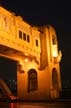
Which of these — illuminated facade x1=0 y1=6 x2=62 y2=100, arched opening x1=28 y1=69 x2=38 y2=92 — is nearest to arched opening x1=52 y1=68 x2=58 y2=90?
illuminated facade x1=0 y1=6 x2=62 y2=100

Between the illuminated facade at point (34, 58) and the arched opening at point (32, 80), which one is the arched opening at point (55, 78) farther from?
the arched opening at point (32, 80)

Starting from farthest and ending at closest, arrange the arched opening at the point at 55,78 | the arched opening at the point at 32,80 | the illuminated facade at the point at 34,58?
the arched opening at the point at 55,78
the arched opening at the point at 32,80
the illuminated facade at the point at 34,58

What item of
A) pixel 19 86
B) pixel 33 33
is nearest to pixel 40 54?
pixel 33 33

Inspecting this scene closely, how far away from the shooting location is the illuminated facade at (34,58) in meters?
23.0

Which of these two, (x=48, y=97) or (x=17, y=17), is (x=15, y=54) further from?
(x=48, y=97)

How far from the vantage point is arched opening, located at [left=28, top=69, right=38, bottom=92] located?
28102 mm

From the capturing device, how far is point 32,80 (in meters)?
28.5

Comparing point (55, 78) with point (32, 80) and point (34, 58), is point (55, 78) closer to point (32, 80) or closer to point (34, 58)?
point (32, 80)

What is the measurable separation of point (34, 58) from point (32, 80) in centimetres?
320

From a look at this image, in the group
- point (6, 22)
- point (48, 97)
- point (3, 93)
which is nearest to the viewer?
point (6, 22)

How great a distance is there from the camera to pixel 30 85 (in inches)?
1124

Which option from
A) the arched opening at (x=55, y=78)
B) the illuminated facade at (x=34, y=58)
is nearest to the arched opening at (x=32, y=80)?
the illuminated facade at (x=34, y=58)

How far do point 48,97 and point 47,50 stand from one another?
5.13 meters

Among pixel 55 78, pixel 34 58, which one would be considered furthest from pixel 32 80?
pixel 34 58
